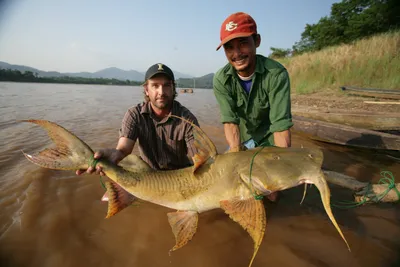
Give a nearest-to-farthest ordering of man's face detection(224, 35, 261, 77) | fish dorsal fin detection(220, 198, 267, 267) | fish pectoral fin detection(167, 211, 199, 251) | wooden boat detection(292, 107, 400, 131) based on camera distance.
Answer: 1. fish dorsal fin detection(220, 198, 267, 267)
2. fish pectoral fin detection(167, 211, 199, 251)
3. man's face detection(224, 35, 261, 77)
4. wooden boat detection(292, 107, 400, 131)

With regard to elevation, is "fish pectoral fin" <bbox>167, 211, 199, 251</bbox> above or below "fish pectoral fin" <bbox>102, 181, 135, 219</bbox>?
below

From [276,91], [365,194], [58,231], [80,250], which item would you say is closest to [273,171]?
[365,194]

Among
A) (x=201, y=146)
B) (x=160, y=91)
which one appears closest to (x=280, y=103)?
(x=201, y=146)

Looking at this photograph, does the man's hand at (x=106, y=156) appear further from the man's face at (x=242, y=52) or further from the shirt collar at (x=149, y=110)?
the man's face at (x=242, y=52)

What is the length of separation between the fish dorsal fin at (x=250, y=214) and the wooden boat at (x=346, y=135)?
3570 millimetres

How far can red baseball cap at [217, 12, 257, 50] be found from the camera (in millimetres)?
2441

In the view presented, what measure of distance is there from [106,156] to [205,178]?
999 mm

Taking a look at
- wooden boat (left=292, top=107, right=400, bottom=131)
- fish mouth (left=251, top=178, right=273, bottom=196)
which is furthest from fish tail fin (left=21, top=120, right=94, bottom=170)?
wooden boat (left=292, top=107, right=400, bottom=131)

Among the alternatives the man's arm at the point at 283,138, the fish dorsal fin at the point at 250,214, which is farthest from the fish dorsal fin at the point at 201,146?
the man's arm at the point at 283,138

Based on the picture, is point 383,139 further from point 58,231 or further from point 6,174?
point 6,174

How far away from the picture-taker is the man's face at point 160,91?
273 centimetres

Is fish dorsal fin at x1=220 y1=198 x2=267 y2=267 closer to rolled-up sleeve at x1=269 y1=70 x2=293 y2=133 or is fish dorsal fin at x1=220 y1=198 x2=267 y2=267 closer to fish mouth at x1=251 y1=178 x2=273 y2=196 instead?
fish mouth at x1=251 y1=178 x2=273 y2=196

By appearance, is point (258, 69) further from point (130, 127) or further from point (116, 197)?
point (116, 197)

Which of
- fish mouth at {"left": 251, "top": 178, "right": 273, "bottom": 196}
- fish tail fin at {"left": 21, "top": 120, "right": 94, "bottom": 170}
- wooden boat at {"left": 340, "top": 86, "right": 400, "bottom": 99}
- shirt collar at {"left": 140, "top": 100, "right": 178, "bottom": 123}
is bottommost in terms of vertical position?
fish mouth at {"left": 251, "top": 178, "right": 273, "bottom": 196}
